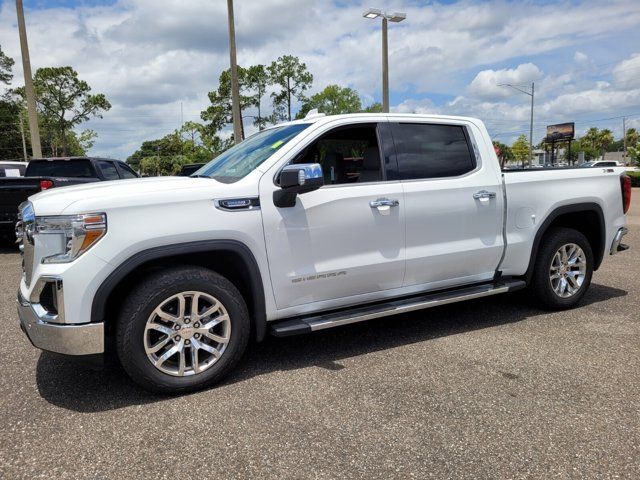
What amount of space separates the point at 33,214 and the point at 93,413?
129cm

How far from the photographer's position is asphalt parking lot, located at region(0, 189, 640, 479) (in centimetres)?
251

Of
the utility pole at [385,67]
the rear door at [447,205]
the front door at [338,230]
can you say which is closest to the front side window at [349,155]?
the front door at [338,230]

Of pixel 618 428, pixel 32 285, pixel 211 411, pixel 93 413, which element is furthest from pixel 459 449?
pixel 32 285

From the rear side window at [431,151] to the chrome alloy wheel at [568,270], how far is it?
1.42 m

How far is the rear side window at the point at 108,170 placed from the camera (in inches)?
372

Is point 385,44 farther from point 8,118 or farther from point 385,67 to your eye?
point 8,118

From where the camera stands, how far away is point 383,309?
12.8 feet

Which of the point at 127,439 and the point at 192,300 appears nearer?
the point at 127,439

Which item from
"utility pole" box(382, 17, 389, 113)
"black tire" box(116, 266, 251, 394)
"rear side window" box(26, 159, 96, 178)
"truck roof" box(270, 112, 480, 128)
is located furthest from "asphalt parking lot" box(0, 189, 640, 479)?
"utility pole" box(382, 17, 389, 113)

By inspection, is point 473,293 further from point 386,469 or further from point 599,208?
point 386,469

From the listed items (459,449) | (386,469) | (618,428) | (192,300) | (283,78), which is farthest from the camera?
(283,78)

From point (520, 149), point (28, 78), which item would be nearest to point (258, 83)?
point (28, 78)

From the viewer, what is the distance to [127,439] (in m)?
2.77

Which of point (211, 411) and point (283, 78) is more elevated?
point (283, 78)
